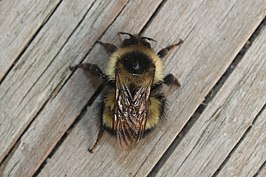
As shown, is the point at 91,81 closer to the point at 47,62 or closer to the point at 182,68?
the point at 47,62

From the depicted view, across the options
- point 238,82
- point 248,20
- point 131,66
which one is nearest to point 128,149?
point 131,66

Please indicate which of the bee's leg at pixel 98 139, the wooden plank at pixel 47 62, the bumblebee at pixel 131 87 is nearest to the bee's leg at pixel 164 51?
the bumblebee at pixel 131 87

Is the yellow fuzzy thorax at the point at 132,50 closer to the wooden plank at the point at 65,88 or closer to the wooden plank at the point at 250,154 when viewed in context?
the wooden plank at the point at 65,88

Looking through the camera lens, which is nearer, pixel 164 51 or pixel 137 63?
pixel 137 63

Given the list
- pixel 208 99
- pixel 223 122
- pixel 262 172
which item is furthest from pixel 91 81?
pixel 262 172

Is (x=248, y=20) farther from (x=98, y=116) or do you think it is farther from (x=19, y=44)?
(x=19, y=44)

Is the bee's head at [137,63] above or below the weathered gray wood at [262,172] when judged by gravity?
above

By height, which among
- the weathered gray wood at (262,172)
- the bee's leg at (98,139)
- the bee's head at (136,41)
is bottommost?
the bee's leg at (98,139)
